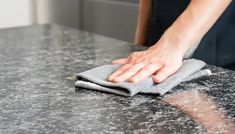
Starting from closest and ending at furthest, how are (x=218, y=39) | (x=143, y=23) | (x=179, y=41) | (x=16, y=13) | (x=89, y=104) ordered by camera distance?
(x=89, y=104), (x=179, y=41), (x=218, y=39), (x=143, y=23), (x=16, y=13)

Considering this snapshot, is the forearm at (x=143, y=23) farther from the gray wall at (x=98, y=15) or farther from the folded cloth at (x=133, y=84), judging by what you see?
the folded cloth at (x=133, y=84)

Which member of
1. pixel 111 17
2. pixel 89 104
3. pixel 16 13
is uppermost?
pixel 89 104

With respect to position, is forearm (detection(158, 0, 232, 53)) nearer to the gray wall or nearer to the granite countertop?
the granite countertop

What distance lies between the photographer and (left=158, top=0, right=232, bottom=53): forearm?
88 cm

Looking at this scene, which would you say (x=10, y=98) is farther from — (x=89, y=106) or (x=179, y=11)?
(x=179, y=11)

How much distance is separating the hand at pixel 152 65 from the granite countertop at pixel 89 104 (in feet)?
0.15

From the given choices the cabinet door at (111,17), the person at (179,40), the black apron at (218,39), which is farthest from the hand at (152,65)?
the cabinet door at (111,17)

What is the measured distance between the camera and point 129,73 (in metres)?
0.76

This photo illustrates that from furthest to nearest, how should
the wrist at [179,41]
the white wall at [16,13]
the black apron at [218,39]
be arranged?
the white wall at [16,13], the black apron at [218,39], the wrist at [179,41]

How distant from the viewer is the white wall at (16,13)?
2.31m

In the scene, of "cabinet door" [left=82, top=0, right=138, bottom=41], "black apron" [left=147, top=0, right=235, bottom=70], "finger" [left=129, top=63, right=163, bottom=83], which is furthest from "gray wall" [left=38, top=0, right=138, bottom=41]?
"finger" [left=129, top=63, right=163, bottom=83]

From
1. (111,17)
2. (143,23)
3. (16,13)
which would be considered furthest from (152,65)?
(16,13)

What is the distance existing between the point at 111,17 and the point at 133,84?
117 cm

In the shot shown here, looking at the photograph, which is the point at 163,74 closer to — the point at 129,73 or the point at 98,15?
the point at 129,73
